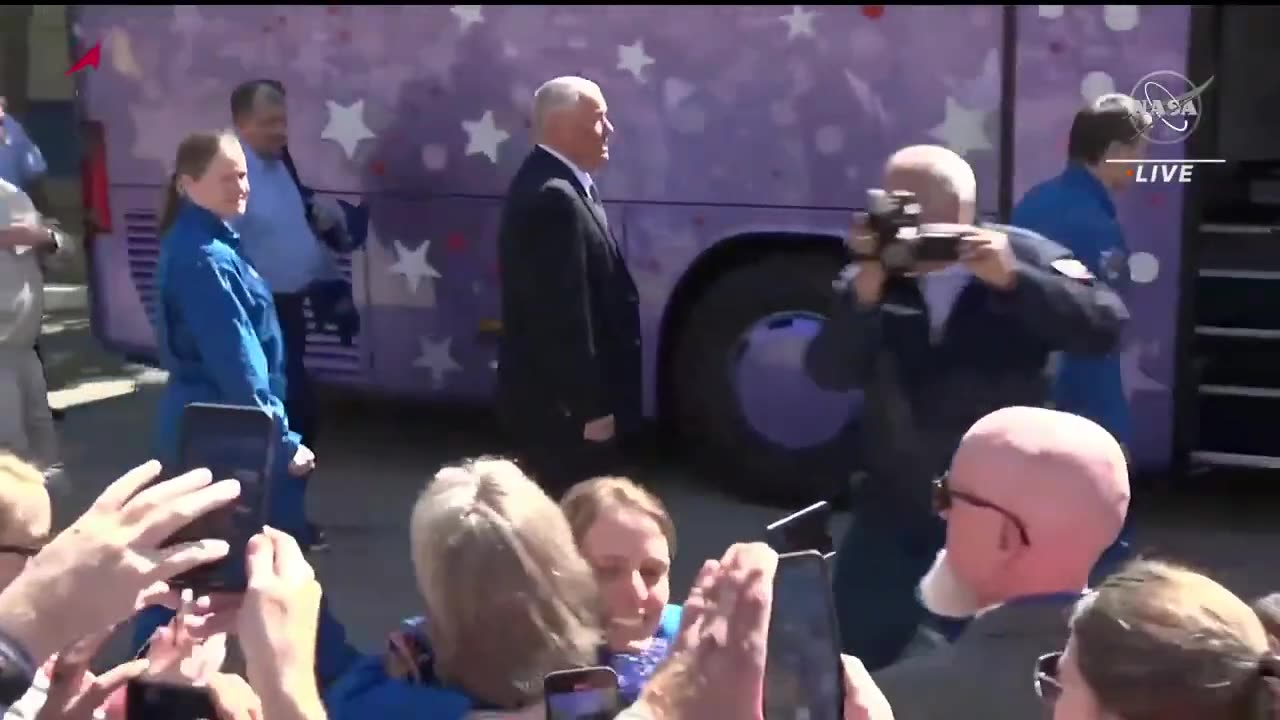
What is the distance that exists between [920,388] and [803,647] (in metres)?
1.64

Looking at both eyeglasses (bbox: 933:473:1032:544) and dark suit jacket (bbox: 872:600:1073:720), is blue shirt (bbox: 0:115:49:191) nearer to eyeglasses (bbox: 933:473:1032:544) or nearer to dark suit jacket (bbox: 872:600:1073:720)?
eyeglasses (bbox: 933:473:1032:544)

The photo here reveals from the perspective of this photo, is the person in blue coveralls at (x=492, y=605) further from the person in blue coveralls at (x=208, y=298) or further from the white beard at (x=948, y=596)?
the person in blue coveralls at (x=208, y=298)

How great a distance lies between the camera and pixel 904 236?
3.55 meters

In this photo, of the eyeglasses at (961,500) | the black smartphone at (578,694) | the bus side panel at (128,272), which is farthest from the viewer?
the bus side panel at (128,272)

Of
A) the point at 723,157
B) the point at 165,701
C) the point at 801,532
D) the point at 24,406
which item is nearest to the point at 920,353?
the point at 801,532

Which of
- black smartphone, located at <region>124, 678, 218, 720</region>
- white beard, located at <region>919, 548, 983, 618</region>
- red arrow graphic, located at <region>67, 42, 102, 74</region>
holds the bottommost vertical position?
black smartphone, located at <region>124, 678, 218, 720</region>

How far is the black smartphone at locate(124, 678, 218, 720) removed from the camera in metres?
2.06

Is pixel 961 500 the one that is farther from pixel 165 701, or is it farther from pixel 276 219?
pixel 276 219

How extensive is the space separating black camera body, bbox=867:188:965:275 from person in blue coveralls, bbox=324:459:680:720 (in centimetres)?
151

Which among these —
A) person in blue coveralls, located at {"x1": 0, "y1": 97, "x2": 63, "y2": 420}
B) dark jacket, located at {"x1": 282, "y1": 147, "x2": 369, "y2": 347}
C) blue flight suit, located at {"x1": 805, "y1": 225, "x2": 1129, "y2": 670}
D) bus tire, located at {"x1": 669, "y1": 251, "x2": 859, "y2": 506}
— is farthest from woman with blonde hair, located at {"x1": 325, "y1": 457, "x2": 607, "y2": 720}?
person in blue coveralls, located at {"x1": 0, "y1": 97, "x2": 63, "y2": 420}

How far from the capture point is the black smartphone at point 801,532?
216 centimetres

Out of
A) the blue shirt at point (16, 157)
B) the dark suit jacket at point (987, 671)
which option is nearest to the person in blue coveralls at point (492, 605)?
the dark suit jacket at point (987, 671)

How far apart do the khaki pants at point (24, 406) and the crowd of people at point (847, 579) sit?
1770 mm

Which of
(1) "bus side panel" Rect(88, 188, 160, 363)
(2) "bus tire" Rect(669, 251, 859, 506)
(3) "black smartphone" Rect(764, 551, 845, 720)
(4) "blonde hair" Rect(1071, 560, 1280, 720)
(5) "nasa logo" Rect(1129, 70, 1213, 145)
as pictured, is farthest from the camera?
(1) "bus side panel" Rect(88, 188, 160, 363)
